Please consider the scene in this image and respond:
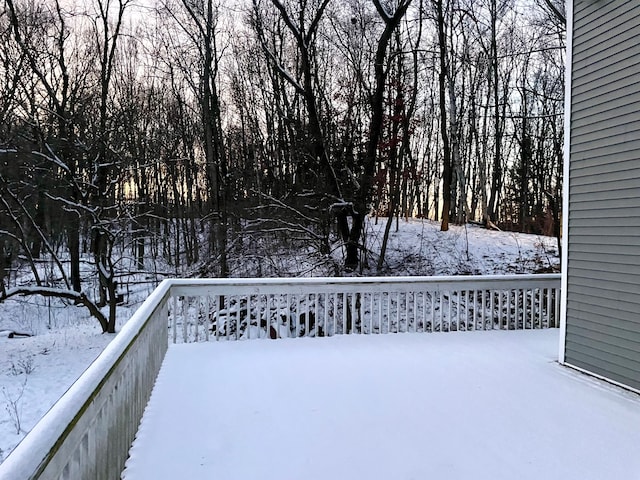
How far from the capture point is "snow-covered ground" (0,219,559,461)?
7531mm

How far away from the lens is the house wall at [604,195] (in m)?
3.60

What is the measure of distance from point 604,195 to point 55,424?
4139 mm

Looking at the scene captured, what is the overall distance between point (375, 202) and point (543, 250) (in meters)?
4.31

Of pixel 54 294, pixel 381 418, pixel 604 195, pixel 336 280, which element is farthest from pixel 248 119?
pixel 381 418

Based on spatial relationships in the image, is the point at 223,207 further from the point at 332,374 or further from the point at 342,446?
the point at 342,446

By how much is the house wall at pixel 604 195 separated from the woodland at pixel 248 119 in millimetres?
4095

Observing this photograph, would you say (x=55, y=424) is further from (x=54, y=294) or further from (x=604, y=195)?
(x=54, y=294)

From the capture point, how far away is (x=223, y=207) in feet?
40.3

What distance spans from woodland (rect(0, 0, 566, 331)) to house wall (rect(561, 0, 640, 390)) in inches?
161

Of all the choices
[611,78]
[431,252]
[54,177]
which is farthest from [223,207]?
[611,78]

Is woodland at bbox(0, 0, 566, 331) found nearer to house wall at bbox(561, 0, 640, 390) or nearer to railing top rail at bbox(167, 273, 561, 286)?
railing top rail at bbox(167, 273, 561, 286)

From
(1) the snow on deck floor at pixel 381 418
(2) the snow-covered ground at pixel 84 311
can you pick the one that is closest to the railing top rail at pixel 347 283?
(1) the snow on deck floor at pixel 381 418

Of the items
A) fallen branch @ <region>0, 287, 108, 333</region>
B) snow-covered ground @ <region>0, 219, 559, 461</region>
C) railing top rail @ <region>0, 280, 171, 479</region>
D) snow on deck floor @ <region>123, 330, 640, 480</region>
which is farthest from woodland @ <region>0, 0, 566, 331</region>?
railing top rail @ <region>0, 280, 171, 479</region>

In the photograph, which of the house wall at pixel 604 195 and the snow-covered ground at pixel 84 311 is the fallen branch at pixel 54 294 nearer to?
the snow-covered ground at pixel 84 311
